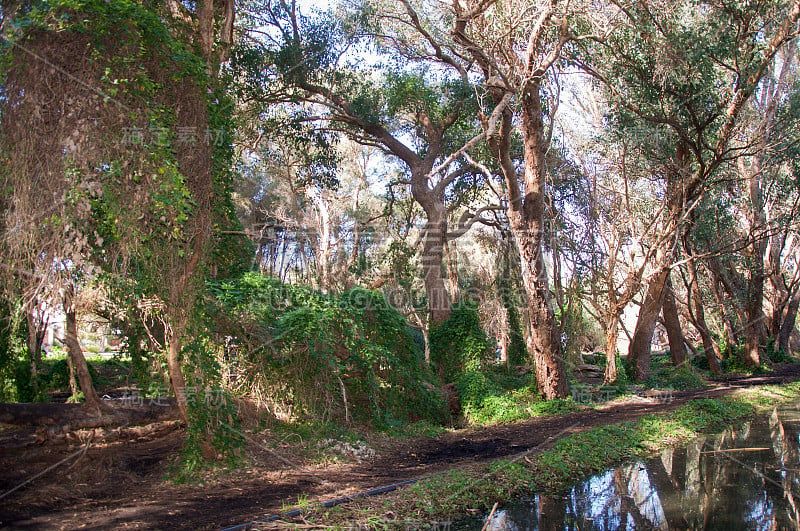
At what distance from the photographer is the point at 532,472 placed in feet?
24.7

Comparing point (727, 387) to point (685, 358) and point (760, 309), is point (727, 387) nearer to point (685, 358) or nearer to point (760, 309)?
point (685, 358)

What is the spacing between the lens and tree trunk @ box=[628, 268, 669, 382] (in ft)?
52.9

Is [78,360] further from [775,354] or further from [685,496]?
[775,354]

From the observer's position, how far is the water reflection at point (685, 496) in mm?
5957

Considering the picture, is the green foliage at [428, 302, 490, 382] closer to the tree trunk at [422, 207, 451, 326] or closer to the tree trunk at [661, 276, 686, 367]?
the tree trunk at [422, 207, 451, 326]

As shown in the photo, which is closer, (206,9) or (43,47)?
(43,47)

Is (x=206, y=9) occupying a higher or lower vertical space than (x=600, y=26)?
lower

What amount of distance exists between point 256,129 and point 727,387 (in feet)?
48.2

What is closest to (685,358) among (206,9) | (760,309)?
(760,309)

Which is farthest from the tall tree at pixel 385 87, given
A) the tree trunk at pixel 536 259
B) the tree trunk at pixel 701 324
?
the tree trunk at pixel 701 324

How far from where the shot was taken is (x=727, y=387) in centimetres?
1661

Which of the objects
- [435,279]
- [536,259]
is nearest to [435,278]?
[435,279]

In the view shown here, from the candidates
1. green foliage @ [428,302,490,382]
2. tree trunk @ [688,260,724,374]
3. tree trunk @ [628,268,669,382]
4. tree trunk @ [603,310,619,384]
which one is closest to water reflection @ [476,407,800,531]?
green foliage @ [428,302,490,382]

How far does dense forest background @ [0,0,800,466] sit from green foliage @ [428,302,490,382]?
59 millimetres
